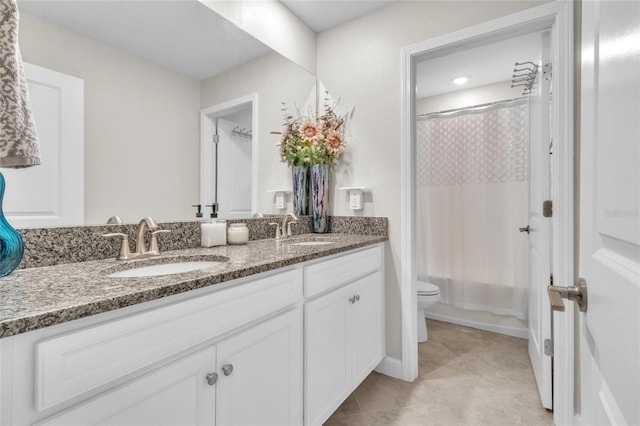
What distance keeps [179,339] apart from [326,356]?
0.77 meters

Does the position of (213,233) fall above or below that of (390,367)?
above

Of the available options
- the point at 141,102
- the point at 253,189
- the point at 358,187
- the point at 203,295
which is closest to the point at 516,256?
the point at 358,187

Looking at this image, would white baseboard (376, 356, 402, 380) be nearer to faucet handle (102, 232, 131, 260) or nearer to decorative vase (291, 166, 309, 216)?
decorative vase (291, 166, 309, 216)

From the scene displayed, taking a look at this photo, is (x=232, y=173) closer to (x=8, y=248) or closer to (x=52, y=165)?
(x=52, y=165)

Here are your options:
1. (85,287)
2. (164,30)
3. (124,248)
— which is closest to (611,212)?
(85,287)

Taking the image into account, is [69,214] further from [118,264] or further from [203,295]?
[203,295]

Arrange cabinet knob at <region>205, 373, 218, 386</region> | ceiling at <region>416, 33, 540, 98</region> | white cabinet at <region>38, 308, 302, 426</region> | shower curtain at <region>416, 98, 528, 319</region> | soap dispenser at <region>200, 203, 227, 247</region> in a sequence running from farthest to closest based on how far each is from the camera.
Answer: shower curtain at <region>416, 98, 528, 319</region>, ceiling at <region>416, 33, 540, 98</region>, soap dispenser at <region>200, 203, 227, 247</region>, cabinet knob at <region>205, 373, 218, 386</region>, white cabinet at <region>38, 308, 302, 426</region>

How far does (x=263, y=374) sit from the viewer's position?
105 centimetres

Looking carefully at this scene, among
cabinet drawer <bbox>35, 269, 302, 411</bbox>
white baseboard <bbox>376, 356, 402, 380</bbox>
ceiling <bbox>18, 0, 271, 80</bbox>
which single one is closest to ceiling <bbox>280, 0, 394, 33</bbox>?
ceiling <bbox>18, 0, 271, 80</bbox>

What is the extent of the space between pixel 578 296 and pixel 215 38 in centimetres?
179

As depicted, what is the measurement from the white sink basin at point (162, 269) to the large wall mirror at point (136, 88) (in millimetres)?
251

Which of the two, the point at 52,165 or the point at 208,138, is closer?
the point at 52,165

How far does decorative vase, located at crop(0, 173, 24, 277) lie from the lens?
2.57ft

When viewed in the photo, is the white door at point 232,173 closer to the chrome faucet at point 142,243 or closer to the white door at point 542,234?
the chrome faucet at point 142,243
